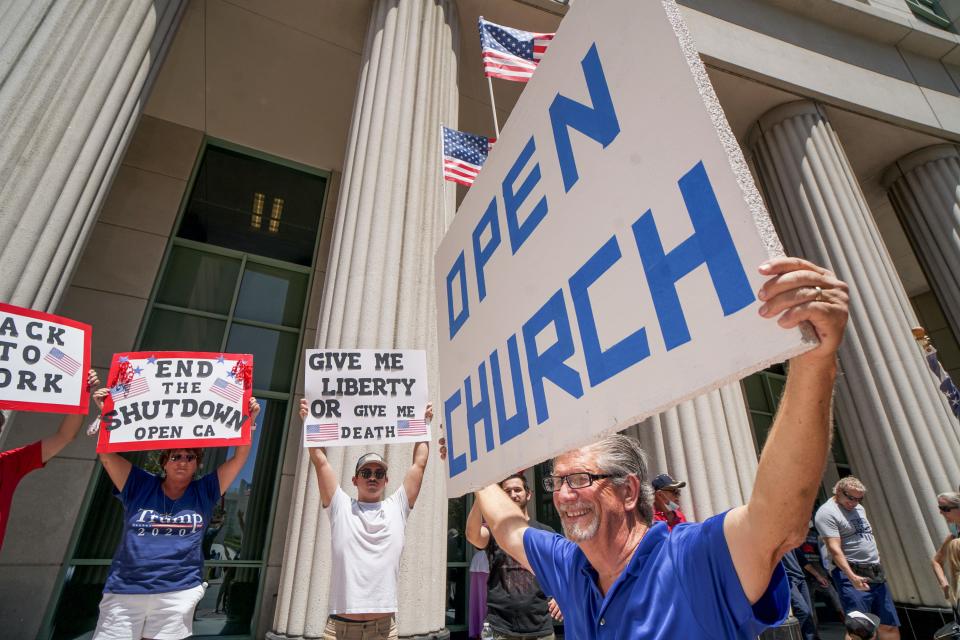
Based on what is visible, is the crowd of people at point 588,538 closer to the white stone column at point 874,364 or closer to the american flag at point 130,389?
the american flag at point 130,389

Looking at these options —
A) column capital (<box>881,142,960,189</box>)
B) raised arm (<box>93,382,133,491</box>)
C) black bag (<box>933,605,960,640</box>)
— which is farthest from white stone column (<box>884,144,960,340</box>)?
raised arm (<box>93,382,133,491</box>)

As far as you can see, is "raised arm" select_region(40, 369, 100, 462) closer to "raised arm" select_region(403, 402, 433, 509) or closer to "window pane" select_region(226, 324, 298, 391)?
"raised arm" select_region(403, 402, 433, 509)

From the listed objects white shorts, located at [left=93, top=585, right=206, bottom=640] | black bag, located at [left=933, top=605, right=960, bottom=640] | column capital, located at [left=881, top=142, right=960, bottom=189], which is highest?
column capital, located at [left=881, top=142, right=960, bottom=189]

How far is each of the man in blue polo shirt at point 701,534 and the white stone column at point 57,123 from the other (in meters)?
4.37

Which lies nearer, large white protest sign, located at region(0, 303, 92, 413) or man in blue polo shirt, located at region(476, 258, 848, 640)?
man in blue polo shirt, located at region(476, 258, 848, 640)

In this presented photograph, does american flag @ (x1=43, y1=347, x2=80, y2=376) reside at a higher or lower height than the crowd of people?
higher

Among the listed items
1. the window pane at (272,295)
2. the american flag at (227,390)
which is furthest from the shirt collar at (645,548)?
the window pane at (272,295)

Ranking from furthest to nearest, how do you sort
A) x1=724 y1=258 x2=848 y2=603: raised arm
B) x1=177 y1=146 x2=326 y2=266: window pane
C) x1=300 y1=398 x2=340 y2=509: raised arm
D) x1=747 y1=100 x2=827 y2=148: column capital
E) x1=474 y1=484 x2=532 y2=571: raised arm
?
x1=747 y1=100 x2=827 y2=148: column capital
x1=177 y1=146 x2=326 y2=266: window pane
x1=300 y1=398 x2=340 y2=509: raised arm
x1=474 y1=484 x2=532 y2=571: raised arm
x1=724 y1=258 x2=848 y2=603: raised arm

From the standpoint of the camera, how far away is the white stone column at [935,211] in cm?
908

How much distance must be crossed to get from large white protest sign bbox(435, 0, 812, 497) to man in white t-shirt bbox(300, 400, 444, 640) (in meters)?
1.46

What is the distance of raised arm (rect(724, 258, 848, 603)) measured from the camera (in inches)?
32.0

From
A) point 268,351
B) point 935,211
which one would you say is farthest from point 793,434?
point 935,211

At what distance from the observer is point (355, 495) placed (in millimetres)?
4047

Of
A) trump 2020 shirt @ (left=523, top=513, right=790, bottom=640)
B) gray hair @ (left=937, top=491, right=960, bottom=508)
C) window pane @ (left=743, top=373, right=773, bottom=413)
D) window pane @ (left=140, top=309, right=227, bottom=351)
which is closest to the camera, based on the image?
trump 2020 shirt @ (left=523, top=513, right=790, bottom=640)
